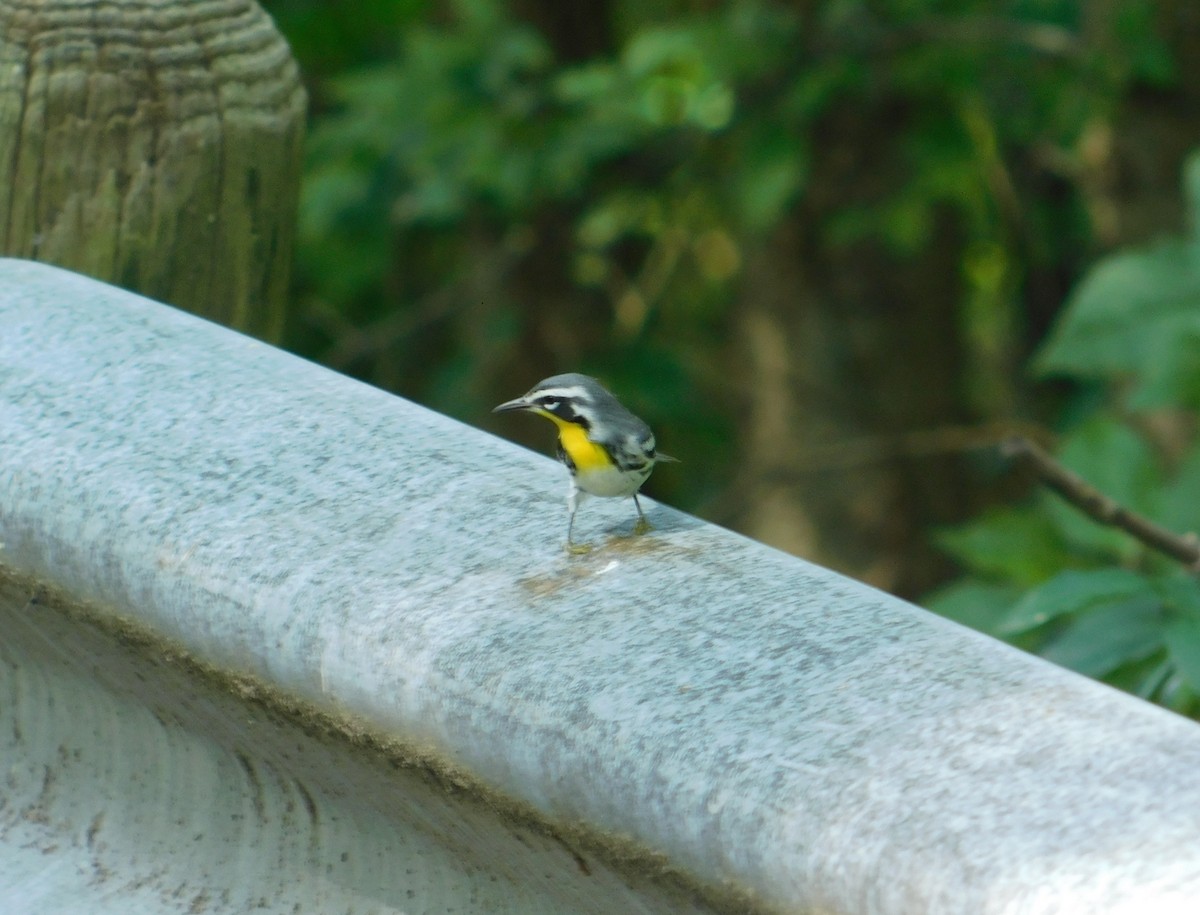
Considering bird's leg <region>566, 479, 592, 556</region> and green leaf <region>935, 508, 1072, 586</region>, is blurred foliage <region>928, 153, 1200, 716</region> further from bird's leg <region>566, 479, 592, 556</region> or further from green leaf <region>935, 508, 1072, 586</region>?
bird's leg <region>566, 479, 592, 556</region>

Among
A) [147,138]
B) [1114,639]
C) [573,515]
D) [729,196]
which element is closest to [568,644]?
[573,515]

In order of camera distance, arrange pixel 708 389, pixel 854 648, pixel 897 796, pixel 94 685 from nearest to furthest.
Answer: pixel 897 796
pixel 854 648
pixel 94 685
pixel 708 389

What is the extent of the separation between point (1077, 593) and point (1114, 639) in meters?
0.12

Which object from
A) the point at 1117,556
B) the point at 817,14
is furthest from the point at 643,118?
the point at 1117,556

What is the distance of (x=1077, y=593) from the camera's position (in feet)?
6.84

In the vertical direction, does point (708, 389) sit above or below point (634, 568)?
below

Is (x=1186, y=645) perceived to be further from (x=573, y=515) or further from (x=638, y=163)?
(x=638, y=163)

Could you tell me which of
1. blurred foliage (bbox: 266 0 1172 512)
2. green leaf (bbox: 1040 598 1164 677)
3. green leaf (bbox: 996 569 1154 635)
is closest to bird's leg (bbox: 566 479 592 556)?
green leaf (bbox: 996 569 1154 635)

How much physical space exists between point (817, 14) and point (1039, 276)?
7.53ft

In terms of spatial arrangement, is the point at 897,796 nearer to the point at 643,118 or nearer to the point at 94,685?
the point at 94,685

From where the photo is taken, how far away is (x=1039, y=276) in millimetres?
6637

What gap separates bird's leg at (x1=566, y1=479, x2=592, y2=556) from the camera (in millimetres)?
1628

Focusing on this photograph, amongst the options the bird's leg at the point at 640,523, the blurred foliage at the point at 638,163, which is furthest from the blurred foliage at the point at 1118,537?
the blurred foliage at the point at 638,163

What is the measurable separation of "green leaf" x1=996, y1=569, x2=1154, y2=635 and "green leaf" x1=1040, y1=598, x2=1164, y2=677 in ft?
0.08
